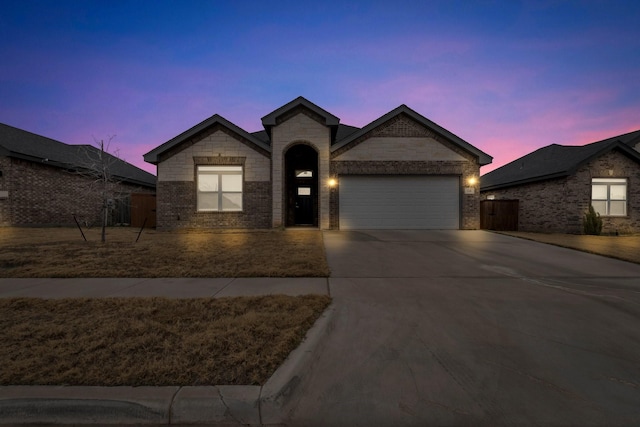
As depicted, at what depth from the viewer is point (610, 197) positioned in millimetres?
15602

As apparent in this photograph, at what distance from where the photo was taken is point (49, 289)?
5184 mm

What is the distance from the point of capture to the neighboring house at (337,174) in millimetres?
15180

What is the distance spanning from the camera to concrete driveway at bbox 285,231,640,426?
7.57ft

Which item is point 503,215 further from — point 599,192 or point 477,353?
point 477,353

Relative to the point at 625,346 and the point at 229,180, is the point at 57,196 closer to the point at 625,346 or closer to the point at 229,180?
the point at 229,180

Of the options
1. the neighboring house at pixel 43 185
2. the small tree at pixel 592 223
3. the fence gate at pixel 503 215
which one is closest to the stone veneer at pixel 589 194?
the small tree at pixel 592 223

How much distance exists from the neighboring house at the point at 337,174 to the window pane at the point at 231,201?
4.7 inches

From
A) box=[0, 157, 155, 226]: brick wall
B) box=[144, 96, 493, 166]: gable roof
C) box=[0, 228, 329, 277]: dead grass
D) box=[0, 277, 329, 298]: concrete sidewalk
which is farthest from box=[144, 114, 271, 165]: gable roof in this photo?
box=[0, 277, 329, 298]: concrete sidewalk

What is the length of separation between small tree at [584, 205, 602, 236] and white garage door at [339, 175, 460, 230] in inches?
250

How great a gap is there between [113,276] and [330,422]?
5.89 meters

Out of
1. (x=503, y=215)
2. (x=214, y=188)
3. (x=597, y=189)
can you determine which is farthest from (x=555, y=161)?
(x=214, y=188)

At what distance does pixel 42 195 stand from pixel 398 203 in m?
20.3

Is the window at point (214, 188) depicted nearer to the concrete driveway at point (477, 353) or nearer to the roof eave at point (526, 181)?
the concrete driveway at point (477, 353)

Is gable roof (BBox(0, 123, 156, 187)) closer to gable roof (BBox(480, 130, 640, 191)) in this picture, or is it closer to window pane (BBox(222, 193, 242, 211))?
window pane (BBox(222, 193, 242, 211))
